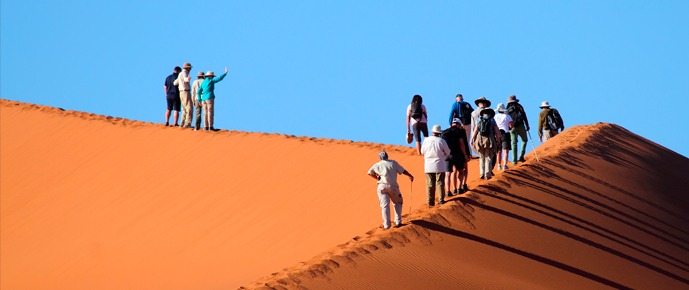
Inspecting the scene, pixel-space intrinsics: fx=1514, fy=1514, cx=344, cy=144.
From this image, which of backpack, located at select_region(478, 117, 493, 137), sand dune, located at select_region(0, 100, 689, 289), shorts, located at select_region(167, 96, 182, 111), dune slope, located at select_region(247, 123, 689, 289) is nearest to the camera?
dune slope, located at select_region(247, 123, 689, 289)

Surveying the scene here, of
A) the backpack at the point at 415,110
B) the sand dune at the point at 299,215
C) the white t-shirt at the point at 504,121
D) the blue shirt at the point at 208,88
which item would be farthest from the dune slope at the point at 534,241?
the blue shirt at the point at 208,88

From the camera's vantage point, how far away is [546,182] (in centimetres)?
2514

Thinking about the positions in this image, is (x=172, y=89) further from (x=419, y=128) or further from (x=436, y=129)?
(x=436, y=129)

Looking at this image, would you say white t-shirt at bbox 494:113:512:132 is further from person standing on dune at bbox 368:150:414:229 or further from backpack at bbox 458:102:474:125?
person standing on dune at bbox 368:150:414:229

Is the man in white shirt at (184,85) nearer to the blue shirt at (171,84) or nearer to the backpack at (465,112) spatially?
the blue shirt at (171,84)

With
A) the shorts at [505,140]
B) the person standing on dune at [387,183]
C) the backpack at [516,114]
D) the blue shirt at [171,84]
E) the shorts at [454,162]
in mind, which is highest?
the blue shirt at [171,84]

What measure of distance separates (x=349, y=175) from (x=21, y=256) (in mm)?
6727

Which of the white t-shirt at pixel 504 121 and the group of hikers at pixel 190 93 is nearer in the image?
the white t-shirt at pixel 504 121

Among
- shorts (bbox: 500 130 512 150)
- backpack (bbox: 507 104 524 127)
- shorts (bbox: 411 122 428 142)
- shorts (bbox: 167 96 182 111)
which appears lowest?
shorts (bbox: 500 130 512 150)

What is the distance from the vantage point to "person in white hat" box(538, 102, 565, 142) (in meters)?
31.0

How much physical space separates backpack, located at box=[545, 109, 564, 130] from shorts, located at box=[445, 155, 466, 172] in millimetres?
9328

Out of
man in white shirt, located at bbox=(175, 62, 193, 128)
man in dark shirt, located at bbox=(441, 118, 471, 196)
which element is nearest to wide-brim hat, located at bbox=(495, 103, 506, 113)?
man in dark shirt, located at bbox=(441, 118, 471, 196)

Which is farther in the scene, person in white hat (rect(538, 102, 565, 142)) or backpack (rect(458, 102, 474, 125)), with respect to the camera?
person in white hat (rect(538, 102, 565, 142))

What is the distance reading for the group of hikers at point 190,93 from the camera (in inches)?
1228
